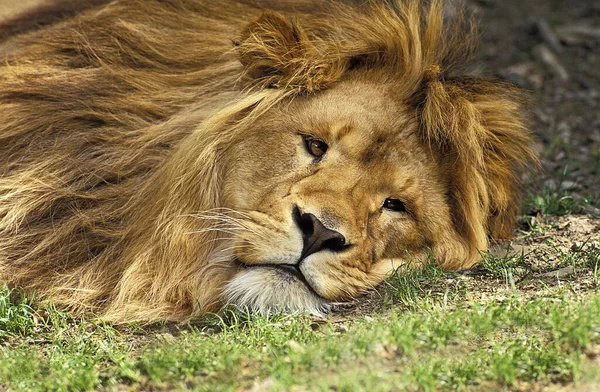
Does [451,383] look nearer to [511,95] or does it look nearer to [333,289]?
[333,289]

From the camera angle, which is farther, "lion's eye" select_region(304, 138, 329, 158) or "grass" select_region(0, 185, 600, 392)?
"lion's eye" select_region(304, 138, 329, 158)

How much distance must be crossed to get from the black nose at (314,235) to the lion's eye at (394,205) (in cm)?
38

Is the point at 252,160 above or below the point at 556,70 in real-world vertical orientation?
above

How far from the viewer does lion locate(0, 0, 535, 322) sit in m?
3.92

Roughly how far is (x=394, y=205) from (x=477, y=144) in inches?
18.2

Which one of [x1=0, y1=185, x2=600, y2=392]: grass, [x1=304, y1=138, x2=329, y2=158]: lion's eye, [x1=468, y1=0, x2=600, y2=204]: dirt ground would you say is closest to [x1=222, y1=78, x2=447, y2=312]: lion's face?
[x1=304, y1=138, x2=329, y2=158]: lion's eye

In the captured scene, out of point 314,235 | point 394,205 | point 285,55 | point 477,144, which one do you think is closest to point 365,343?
point 314,235

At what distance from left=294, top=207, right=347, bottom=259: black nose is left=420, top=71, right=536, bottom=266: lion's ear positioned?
73cm

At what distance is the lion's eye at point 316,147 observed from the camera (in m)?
4.02

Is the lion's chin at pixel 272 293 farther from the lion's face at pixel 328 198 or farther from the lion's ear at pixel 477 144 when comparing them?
the lion's ear at pixel 477 144

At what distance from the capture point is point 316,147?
4.03 metres

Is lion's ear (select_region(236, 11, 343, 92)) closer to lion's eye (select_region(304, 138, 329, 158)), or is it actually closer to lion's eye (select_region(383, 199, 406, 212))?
lion's eye (select_region(304, 138, 329, 158))

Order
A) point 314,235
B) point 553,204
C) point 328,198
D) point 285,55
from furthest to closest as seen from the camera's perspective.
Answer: point 553,204 → point 285,55 → point 328,198 → point 314,235

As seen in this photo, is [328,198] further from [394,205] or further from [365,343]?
[365,343]
